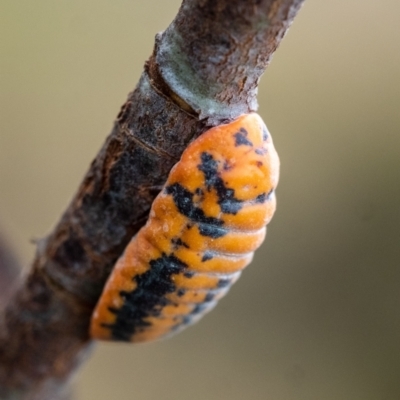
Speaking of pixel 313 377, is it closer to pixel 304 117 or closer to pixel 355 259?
pixel 355 259

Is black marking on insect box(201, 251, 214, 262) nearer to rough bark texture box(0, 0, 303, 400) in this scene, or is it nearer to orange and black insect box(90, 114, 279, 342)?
orange and black insect box(90, 114, 279, 342)

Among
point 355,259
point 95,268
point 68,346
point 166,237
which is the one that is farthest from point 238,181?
point 355,259

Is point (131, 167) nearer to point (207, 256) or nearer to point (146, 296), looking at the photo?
point (207, 256)

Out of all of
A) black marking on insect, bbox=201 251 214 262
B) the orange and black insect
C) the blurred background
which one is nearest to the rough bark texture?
the orange and black insect

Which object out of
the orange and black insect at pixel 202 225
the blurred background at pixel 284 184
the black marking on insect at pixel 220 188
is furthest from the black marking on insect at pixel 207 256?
the blurred background at pixel 284 184

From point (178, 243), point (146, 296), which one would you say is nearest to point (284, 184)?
point (146, 296)
